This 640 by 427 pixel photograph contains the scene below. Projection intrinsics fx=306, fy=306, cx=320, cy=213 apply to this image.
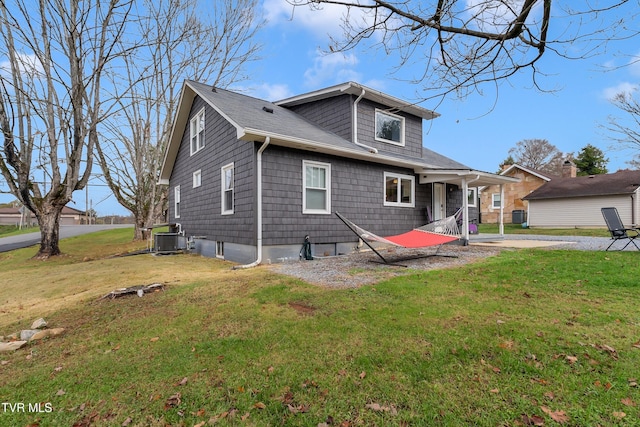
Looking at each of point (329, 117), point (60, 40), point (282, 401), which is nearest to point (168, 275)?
point (282, 401)

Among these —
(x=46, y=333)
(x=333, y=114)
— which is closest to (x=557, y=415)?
(x=46, y=333)

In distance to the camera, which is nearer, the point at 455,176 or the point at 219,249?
the point at 219,249

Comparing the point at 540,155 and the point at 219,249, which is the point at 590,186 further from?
the point at 219,249

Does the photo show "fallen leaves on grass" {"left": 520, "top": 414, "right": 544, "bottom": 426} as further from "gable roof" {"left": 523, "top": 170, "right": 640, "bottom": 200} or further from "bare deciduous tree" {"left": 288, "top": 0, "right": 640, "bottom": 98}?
"gable roof" {"left": 523, "top": 170, "right": 640, "bottom": 200}

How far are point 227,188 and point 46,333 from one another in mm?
5842

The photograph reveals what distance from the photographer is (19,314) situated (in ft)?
13.8

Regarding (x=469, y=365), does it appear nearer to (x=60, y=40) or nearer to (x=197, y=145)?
(x=197, y=145)

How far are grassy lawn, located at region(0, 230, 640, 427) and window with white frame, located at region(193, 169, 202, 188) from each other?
669 centimetres

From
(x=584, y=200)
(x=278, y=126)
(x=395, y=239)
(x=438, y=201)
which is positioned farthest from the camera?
(x=584, y=200)

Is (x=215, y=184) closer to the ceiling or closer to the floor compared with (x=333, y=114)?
closer to the floor

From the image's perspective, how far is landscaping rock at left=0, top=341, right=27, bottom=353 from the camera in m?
3.01

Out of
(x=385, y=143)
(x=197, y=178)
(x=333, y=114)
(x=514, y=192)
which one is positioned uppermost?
(x=333, y=114)

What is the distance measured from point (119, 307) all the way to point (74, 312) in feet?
1.77

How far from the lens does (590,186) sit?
18.5m
